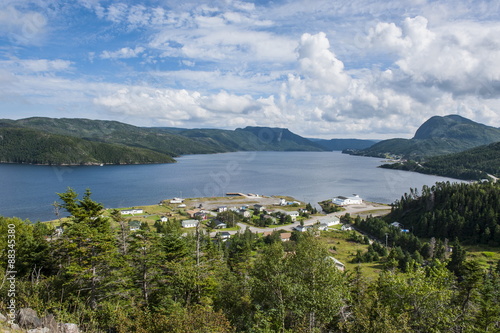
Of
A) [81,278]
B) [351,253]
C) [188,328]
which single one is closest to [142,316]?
[188,328]

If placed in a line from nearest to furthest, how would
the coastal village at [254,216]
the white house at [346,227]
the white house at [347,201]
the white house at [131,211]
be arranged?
the coastal village at [254,216], the white house at [346,227], the white house at [131,211], the white house at [347,201]

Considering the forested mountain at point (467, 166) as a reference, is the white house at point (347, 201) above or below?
below

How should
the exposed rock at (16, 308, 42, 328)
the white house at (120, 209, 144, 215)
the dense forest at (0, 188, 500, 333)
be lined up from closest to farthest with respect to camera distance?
the exposed rock at (16, 308, 42, 328) < the dense forest at (0, 188, 500, 333) < the white house at (120, 209, 144, 215)

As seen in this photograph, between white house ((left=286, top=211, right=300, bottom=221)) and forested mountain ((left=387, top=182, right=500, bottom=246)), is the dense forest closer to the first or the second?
forested mountain ((left=387, top=182, right=500, bottom=246))

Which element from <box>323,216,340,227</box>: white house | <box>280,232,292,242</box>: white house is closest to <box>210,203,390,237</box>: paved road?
<box>323,216,340,227</box>: white house

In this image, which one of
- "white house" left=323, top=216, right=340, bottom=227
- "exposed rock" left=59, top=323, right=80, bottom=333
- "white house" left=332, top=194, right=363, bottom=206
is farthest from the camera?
"white house" left=332, top=194, right=363, bottom=206

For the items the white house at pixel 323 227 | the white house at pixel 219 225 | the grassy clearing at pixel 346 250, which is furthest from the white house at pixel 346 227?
the white house at pixel 219 225

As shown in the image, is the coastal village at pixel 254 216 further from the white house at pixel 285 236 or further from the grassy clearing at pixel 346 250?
the grassy clearing at pixel 346 250

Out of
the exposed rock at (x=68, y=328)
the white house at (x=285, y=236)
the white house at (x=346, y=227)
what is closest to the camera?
the exposed rock at (x=68, y=328)

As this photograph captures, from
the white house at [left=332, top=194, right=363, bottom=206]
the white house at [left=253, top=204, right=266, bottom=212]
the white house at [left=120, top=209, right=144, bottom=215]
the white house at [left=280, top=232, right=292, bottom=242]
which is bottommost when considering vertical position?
the white house at [left=280, top=232, right=292, bottom=242]
